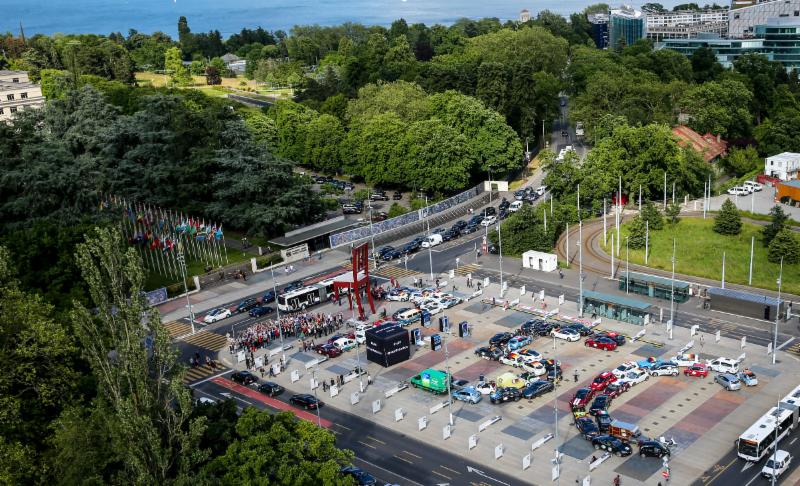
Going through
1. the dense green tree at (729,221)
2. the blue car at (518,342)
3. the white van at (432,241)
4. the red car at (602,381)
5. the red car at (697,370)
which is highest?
the dense green tree at (729,221)

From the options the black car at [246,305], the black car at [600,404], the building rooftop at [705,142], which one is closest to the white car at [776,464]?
the black car at [600,404]

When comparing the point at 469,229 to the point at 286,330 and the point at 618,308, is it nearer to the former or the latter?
the point at 618,308

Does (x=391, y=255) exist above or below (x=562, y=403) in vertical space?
above

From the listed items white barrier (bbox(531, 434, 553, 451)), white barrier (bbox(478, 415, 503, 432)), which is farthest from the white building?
white barrier (bbox(531, 434, 553, 451))

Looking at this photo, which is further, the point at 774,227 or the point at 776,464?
the point at 774,227

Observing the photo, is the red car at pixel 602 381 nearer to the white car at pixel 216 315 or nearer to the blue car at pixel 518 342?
the blue car at pixel 518 342

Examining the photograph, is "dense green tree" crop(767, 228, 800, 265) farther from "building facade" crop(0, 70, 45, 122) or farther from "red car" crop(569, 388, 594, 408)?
"building facade" crop(0, 70, 45, 122)

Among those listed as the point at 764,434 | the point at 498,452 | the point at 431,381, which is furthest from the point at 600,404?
the point at 431,381
